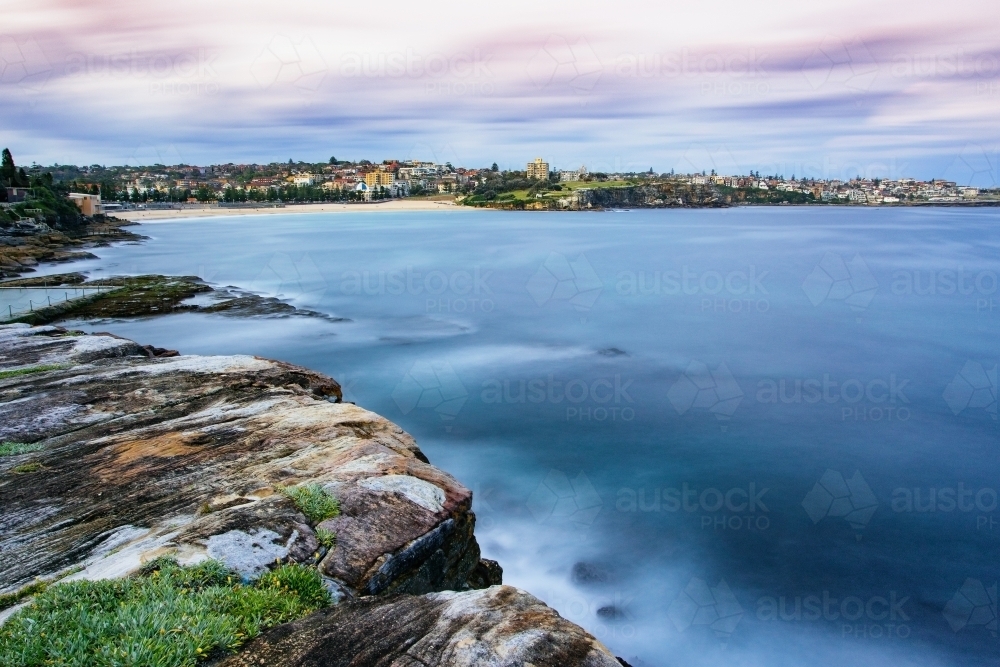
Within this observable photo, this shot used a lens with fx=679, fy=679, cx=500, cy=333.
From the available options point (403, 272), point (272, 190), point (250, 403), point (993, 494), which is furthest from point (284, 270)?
point (272, 190)

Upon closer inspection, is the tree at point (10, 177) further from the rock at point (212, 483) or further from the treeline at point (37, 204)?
the rock at point (212, 483)

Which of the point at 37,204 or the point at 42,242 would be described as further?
the point at 37,204

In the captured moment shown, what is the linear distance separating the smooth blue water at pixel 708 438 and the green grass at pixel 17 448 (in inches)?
320

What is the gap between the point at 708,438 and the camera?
1909cm

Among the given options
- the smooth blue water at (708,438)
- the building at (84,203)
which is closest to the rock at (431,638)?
the smooth blue water at (708,438)

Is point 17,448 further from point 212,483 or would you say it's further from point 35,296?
point 35,296

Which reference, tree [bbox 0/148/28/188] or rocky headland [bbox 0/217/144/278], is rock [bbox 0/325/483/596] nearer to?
rocky headland [bbox 0/217/144/278]

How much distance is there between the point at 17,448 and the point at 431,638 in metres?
8.66

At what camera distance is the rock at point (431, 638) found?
17.7 feet

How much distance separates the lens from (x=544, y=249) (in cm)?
7625

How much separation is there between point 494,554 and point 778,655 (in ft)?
17.1

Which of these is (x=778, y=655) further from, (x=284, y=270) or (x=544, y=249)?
(x=544, y=249)

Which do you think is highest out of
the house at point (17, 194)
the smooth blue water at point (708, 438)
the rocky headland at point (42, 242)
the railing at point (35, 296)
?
the house at point (17, 194)

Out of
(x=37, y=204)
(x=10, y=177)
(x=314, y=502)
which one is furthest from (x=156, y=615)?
(x=10, y=177)
